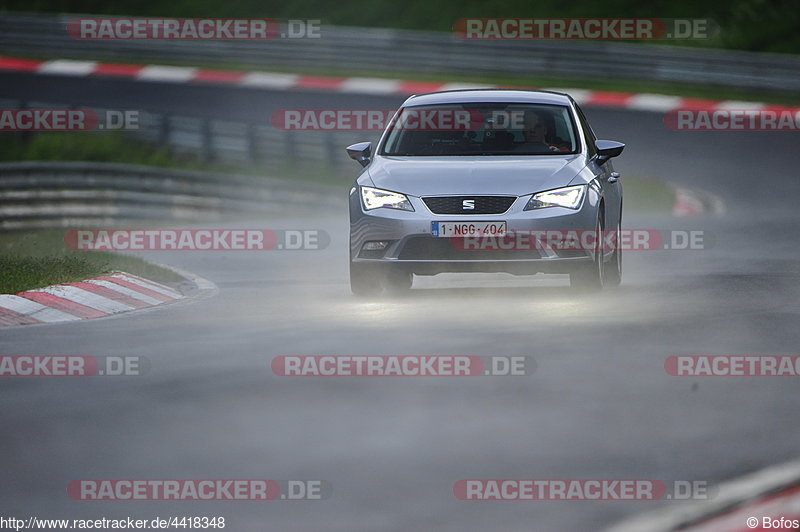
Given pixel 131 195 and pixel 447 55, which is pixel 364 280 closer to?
pixel 131 195

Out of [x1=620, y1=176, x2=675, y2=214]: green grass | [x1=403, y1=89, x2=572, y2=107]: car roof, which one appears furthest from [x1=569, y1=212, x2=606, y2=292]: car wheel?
[x1=620, y1=176, x2=675, y2=214]: green grass

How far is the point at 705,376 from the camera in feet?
30.4

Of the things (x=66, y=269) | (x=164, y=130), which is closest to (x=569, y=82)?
(x=164, y=130)

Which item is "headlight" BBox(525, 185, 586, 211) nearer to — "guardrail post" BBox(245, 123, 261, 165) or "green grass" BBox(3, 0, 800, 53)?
"guardrail post" BBox(245, 123, 261, 165)

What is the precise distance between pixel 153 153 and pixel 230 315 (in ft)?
73.5

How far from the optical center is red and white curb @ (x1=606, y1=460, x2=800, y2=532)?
577 centimetres

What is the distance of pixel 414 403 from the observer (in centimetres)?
833

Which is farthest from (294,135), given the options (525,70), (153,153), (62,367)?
(62,367)

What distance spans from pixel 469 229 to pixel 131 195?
14.9 metres

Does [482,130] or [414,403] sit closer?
[414,403]

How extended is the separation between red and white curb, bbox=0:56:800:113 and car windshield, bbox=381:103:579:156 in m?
13.6

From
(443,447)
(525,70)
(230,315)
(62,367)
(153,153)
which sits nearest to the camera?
(443,447)

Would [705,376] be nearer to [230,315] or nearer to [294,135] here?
[230,315]

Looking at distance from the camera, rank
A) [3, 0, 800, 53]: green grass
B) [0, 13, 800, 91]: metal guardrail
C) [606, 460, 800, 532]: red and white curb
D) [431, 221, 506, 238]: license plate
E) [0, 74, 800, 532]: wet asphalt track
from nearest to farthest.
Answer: [606, 460, 800, 532]: red and white curb, [0, 74, 800, 532]: wet asphalt track, [431, 221, 506, 238]: license plate, [0, 13, 800, 91]: metal guardrail, [3, 0, 800, 53]: green grass
